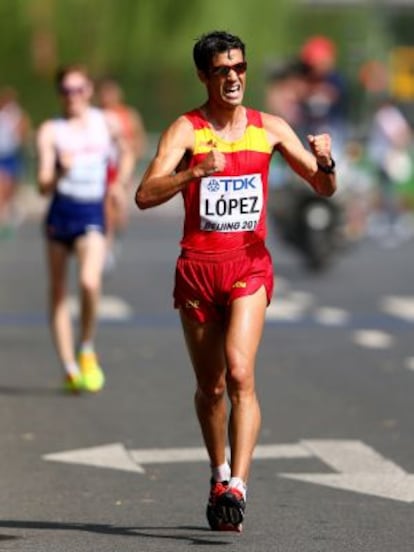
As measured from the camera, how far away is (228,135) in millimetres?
8914

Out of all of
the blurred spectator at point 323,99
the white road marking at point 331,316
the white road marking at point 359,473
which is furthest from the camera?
the blurred spectator at point 323,99

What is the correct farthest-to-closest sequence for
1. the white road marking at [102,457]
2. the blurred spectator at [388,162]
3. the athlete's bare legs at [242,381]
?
the blurred spectator at [388,162] < the white road marking at [102,457] < the athlete's bare legs at [242,381]

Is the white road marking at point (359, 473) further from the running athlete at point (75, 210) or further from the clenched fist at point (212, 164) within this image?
the running athlete at point (75, 210)

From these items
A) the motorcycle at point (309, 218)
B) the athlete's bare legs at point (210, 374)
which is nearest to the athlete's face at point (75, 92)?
the athlete's bare legs at point (210, 374)

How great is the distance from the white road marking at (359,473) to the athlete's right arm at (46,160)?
296 centimetres

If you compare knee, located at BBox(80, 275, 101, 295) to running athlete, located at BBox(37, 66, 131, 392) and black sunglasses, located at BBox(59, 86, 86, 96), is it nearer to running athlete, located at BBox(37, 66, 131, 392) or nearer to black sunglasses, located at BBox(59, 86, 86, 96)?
running athlete, located at BBox(37, 66, 131, 392)

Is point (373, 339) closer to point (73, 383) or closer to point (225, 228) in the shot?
point (73, 383)

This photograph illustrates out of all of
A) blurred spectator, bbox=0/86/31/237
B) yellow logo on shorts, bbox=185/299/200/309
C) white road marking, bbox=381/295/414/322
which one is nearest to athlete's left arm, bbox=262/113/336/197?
yellow logo on shorts, bbox=185/299/200/309

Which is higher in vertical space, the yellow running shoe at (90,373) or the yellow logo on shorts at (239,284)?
the yellow logo on shorts at (239,284)

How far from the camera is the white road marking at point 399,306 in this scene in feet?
62.4

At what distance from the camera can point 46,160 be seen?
13.8 meters

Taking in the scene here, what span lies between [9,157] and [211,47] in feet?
98.5

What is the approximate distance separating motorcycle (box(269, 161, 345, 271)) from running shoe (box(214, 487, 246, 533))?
15858mm

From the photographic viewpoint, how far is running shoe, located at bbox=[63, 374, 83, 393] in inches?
543
